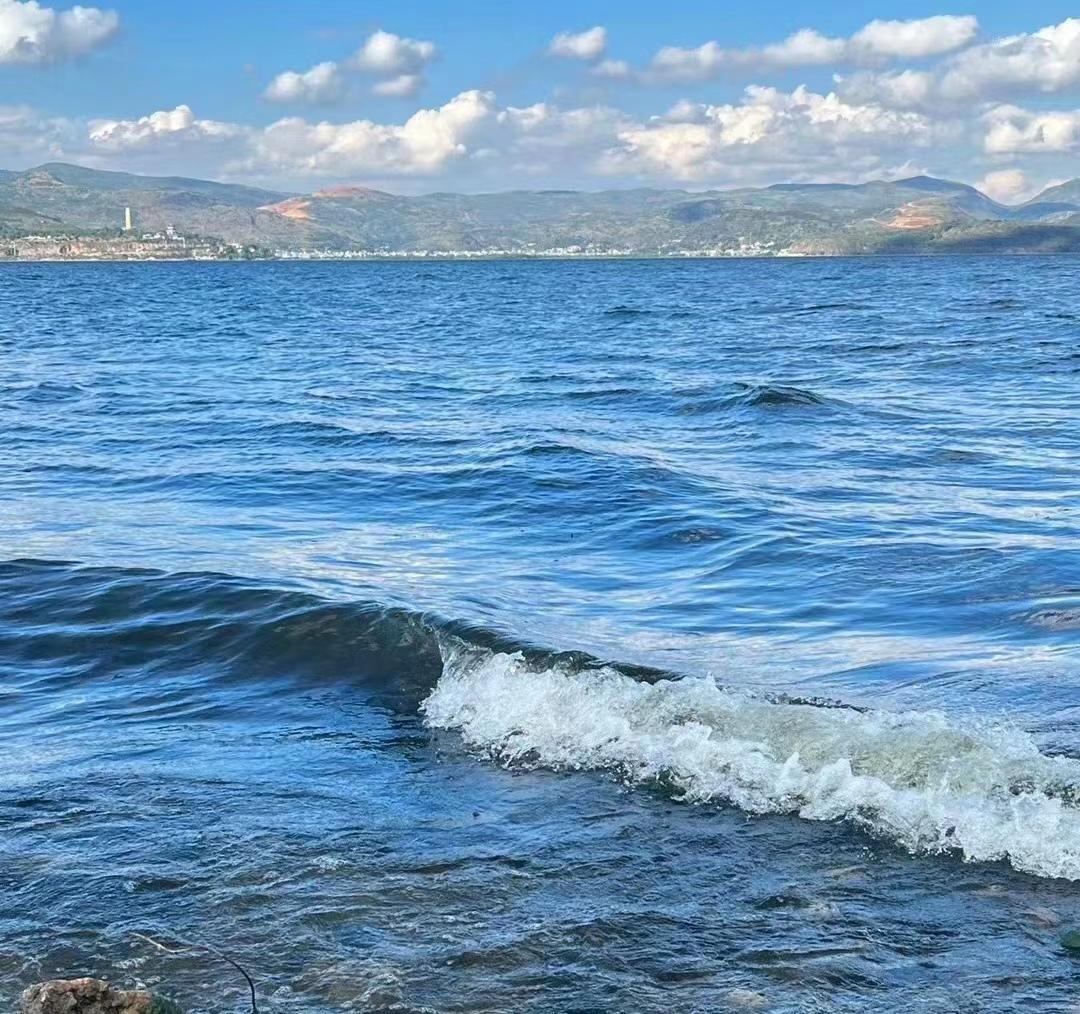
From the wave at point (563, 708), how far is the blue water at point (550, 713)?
4cm

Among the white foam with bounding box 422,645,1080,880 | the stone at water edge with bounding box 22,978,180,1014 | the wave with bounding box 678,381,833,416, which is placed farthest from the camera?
the wave with bounding box 678,381,833,416

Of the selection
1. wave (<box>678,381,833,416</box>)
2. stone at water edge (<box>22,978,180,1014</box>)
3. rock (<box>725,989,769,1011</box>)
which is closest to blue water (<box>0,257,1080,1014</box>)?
rock (<box>725,989,769,1011</box>)

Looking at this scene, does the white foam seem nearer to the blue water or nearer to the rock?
the blue water

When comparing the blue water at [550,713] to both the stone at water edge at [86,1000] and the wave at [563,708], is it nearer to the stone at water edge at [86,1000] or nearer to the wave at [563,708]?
the wave at [563,708]

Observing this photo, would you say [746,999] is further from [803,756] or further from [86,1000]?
[803,756]

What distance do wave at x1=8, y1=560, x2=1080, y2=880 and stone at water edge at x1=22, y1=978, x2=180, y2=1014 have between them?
4.33 metres

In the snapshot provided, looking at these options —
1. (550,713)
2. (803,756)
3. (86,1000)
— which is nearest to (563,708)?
(550,713)

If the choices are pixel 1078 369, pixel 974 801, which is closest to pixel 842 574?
pixel 974 801

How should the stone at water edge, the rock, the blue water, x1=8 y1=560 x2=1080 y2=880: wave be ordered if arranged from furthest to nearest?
x1=8 y1=560 x2=1080 y2=880: wave → the blue water → the rock → the stone at water edge

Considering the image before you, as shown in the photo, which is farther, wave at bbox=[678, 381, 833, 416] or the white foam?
wave at bbox=[678, 381, 833, 416]

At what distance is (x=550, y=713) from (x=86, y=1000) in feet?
18.7

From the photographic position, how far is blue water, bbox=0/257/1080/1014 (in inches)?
242

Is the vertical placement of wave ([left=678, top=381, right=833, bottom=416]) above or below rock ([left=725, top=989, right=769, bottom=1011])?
above

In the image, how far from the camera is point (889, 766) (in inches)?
332
